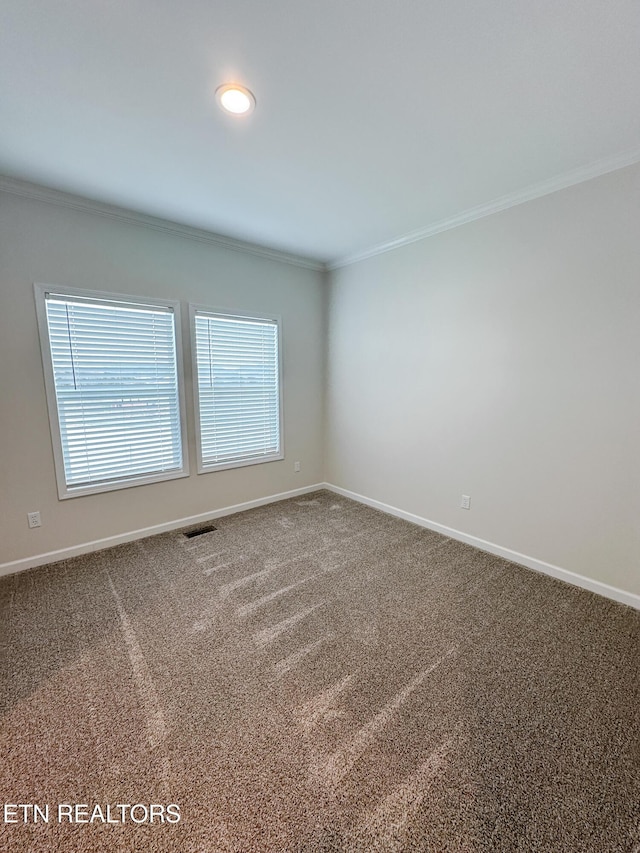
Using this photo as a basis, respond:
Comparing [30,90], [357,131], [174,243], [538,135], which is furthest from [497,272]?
[30,90]

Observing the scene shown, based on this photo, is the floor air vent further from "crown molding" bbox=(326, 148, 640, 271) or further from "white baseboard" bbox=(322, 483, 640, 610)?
"crown molding" bbox=(326, 148, 640, 271)

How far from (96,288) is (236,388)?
1.41m

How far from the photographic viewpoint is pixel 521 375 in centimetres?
260

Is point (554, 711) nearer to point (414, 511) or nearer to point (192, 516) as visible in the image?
point (414, 511)

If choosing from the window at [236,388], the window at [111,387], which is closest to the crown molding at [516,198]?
the window at [236,388]

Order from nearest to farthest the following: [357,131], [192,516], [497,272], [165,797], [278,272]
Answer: [165,797] → [357,131] → [497,272] → [192,516] → [278,272]

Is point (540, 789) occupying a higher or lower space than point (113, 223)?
lower

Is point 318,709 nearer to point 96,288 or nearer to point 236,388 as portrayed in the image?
point 236,388

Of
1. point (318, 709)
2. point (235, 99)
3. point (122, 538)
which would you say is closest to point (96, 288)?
point (235, 99)

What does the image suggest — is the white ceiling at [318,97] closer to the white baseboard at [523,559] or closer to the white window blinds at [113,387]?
the white window blinds at [113,387]

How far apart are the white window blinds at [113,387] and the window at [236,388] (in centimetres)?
26

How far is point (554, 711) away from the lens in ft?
5.00

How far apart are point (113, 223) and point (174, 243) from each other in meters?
0.46

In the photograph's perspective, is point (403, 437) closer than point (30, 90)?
No
